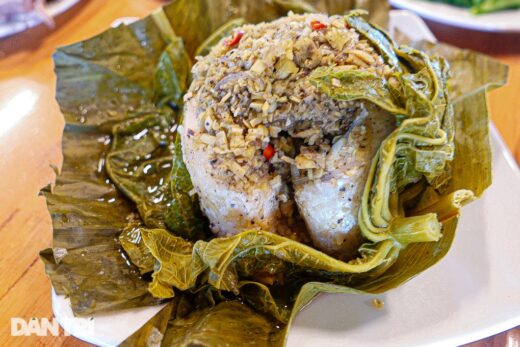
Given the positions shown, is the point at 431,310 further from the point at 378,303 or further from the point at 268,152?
the point at 268,152

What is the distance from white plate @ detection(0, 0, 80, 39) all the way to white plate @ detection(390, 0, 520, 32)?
98.3 inches

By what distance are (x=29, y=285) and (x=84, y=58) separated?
4.10ft

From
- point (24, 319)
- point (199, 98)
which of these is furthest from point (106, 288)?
point (199, 98)

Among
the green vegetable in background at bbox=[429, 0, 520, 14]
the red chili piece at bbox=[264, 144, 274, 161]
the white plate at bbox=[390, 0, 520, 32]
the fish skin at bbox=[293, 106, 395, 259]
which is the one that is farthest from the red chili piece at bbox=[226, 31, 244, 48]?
the green vegetable in background at bbox=[429, 0, 520, 14]

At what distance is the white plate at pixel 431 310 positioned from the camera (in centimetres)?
172

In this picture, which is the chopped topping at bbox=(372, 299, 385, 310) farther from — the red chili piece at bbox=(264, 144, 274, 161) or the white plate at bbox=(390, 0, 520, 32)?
the white plate at bbox=(390, 0, 520, 32)

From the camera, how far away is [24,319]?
1.93 meters

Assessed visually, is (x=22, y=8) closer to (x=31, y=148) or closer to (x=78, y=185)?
(x=31, y=148)

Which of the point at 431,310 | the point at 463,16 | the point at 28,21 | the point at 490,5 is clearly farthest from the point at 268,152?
the point at 28,21

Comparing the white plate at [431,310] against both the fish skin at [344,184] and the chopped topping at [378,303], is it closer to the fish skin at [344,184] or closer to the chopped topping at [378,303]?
the chopped topping at [378,303]

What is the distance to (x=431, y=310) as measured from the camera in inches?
71.0

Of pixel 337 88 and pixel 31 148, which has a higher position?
pixel 337 88

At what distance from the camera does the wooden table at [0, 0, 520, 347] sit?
1996 millimetres

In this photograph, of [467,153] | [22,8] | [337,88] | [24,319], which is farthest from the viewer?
[22,8]
